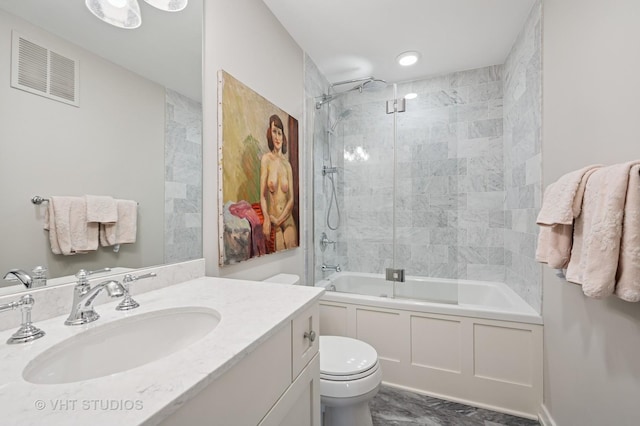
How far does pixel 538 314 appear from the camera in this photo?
1.66 meters

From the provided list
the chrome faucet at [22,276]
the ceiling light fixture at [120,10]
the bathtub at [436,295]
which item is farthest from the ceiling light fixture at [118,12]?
the bathtub at [436,295]

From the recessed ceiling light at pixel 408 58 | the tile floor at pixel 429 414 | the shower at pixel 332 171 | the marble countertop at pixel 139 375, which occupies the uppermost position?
the recessed ceiling light at pixel 408 58

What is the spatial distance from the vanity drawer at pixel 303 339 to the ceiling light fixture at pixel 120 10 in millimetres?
1237

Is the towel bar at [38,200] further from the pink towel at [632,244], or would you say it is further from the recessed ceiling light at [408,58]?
the recessed ceiling light at [408,58]

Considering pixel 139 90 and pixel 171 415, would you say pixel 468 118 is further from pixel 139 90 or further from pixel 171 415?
pixel 171 415

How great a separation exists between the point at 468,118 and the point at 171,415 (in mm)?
3006

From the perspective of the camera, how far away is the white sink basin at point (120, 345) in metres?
0.62

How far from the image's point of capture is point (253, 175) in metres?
1.64

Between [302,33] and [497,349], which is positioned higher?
[302,33]

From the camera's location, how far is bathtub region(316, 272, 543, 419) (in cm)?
167

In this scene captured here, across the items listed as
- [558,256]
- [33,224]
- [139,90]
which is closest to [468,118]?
[558,256]

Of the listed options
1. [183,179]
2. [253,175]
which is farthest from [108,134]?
[253,175]

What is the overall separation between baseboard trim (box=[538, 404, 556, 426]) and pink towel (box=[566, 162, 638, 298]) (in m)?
1.09

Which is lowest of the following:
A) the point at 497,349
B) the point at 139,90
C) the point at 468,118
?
the point at 497,349
